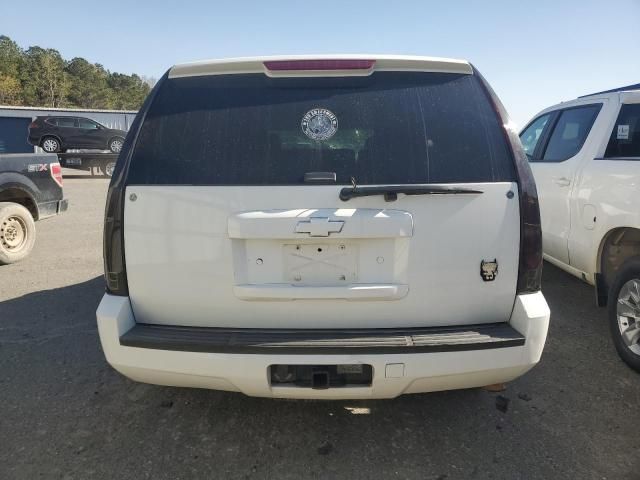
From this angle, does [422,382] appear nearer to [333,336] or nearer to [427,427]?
[333,336]

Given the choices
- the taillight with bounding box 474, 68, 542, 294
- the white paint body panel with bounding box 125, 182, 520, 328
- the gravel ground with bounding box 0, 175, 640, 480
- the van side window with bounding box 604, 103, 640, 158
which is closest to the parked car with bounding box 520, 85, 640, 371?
the van side window with bounding box 604, 103, 640, 158

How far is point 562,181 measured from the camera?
14.4 feet

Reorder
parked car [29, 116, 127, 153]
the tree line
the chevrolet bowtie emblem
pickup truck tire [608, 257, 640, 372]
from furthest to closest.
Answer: the tree line, parked car [29, 116, 127, 153], pickup truck tire [608, 257, 640, 372], the chevrolet bowtie emblem

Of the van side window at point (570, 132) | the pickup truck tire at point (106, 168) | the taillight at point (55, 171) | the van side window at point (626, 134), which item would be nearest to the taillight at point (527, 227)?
the van side window at point (626, 134)

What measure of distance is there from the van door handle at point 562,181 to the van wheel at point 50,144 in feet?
73.4

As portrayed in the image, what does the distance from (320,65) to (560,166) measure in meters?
3.17

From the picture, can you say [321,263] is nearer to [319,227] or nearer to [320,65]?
[319,227]

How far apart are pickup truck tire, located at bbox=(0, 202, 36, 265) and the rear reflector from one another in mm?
5367

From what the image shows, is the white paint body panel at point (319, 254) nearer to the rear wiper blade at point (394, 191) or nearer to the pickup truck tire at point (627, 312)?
the rear wiper blade at point (394, 191)

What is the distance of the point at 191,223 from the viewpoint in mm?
2166

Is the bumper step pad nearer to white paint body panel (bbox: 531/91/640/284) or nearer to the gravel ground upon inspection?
the gravel ground

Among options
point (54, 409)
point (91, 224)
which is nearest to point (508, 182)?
point (54, 409)

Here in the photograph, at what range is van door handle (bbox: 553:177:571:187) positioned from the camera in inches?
169

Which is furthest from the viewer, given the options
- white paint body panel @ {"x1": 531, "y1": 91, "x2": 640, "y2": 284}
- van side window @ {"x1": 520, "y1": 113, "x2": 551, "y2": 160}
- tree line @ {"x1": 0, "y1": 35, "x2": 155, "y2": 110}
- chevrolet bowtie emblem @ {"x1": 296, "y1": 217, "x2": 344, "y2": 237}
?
tree line @ {"x1": 0, "y1": 35, "x2": 155, "y2": 110}
